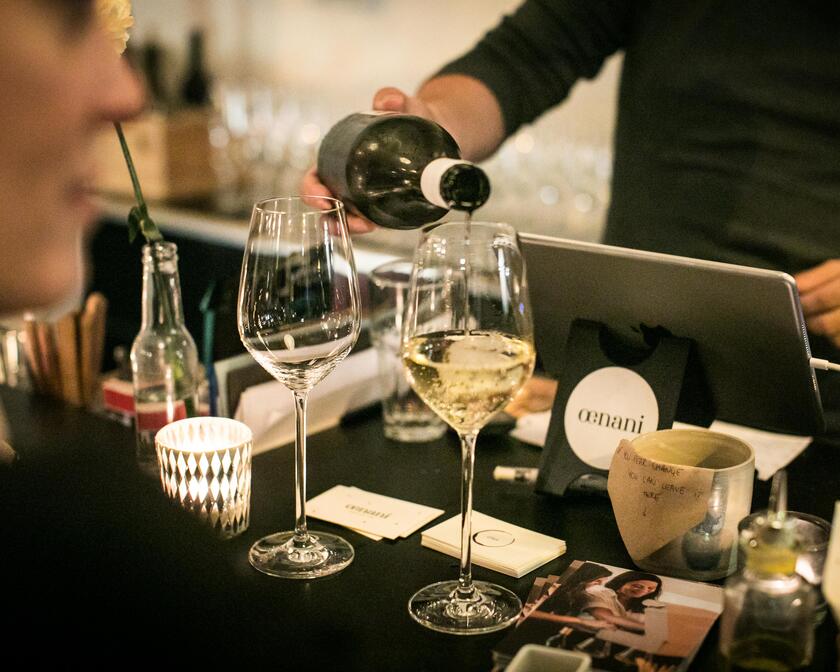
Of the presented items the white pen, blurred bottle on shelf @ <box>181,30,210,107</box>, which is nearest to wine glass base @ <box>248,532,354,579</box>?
the white pen

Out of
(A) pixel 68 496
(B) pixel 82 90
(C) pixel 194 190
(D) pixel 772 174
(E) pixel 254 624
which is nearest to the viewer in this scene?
(B) pixel 82 90

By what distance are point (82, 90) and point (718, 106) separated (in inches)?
57.2

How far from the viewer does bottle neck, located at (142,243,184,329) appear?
3.95 feet

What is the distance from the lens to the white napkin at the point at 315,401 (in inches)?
48.4

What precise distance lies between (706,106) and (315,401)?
941mm

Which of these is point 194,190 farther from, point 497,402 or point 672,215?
point 497,402

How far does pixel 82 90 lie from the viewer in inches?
20.6

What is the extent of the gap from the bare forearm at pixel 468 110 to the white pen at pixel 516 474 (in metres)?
0.69

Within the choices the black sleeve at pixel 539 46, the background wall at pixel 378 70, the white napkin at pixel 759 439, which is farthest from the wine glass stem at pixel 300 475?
the background wall at pixel 378 70

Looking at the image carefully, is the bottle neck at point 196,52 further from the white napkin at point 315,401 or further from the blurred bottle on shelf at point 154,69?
the white napkin at point 315,401

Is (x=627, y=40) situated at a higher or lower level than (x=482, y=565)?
higher

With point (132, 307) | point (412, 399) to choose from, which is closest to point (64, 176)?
point (412, 399)

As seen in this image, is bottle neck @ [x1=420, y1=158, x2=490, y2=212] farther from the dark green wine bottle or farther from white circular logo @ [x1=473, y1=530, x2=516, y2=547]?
white circular logo @ [x1=473, y1=530, x2=516, y2=547]

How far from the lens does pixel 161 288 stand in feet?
4.03
